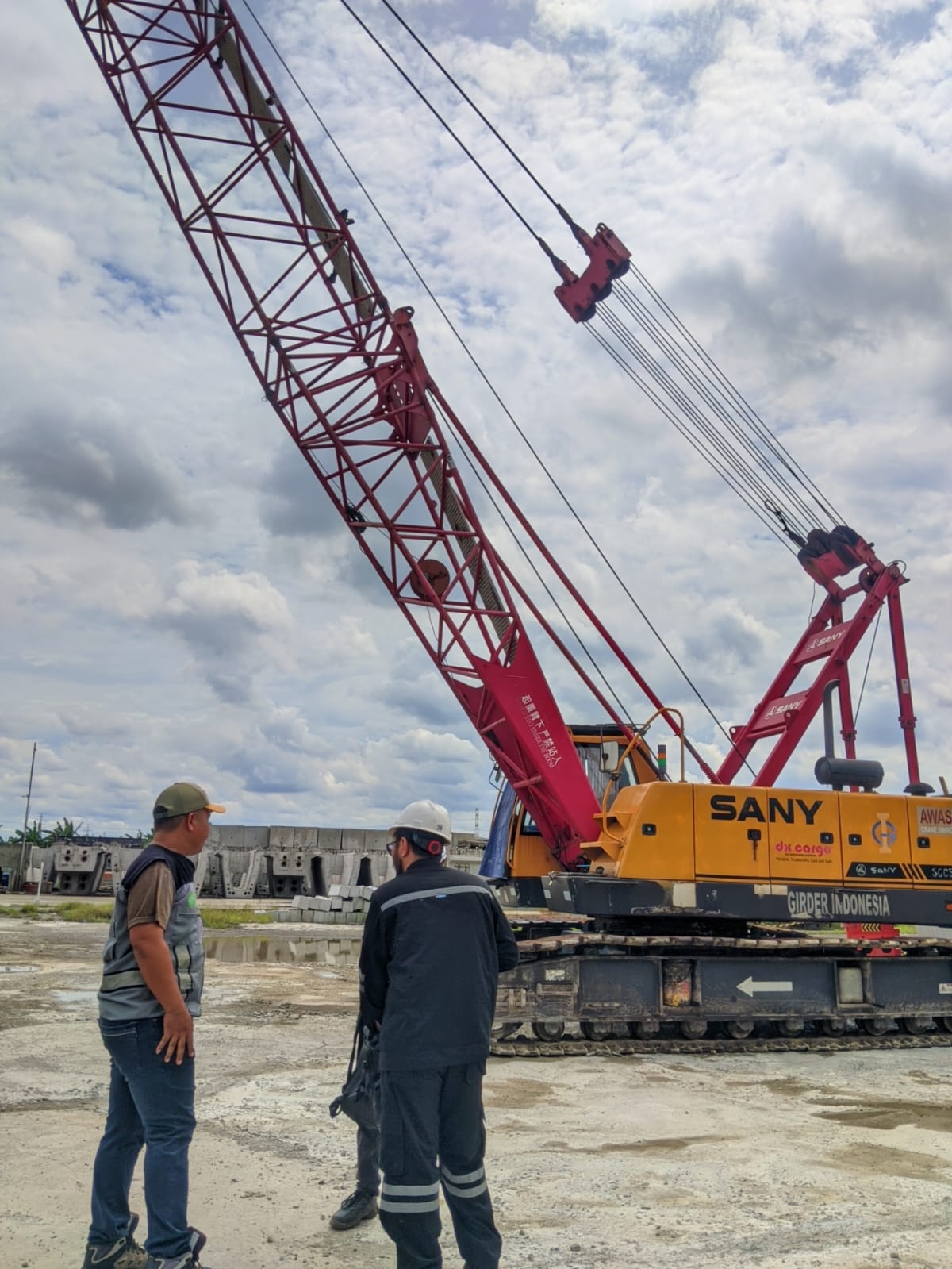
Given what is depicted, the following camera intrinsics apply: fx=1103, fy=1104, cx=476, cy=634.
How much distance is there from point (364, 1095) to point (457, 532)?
849cm

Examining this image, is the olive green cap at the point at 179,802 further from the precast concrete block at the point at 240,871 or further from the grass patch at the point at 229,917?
the precast concrete block at the point at 240,871

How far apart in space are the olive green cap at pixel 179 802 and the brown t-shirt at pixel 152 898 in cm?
21

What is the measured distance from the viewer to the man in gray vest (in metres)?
3.72

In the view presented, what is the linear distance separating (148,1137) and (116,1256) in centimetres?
56

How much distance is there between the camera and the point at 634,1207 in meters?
5.00

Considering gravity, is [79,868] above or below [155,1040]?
above

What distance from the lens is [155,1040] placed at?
382cm

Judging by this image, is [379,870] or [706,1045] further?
[379,870]

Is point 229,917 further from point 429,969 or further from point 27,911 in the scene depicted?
point 429,969

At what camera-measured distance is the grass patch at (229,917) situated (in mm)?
22652

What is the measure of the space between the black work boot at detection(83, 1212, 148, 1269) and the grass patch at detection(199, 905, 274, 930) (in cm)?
1862

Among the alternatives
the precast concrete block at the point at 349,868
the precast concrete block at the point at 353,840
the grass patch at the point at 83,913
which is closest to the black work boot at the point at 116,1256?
the grass patch at the point at 83,913

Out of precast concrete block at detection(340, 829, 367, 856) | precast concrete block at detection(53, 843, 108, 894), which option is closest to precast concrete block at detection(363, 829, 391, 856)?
precast concrete block at detection(340, 829, 367, 856)

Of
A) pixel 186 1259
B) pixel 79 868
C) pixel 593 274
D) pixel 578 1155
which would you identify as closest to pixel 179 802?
pixel 186 1259
